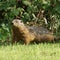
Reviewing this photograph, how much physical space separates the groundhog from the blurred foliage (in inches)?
38.6

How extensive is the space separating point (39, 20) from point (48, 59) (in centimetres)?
434

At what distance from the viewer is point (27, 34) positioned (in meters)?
8.25

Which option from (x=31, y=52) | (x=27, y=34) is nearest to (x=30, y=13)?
(x=27, y=34)

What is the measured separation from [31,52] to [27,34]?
1.53m

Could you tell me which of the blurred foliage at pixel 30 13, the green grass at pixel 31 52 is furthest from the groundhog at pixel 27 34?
the blurred foliage at pixel 30 13

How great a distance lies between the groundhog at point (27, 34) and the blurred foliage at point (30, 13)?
38.6 inches

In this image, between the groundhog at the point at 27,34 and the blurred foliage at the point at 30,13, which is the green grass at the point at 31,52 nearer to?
the groundhog at the point at 27,34

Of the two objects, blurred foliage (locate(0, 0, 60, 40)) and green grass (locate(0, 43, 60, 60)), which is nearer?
green grass (locate(0, 43, 60, 60))

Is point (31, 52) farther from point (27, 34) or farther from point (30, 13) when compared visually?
point (30, 13)

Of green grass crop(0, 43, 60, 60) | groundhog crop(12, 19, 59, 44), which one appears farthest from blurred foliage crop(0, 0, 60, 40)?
green grass crop(0, 43, 60, 60)

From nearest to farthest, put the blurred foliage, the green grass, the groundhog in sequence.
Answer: the green grass → the groundhog → the blurred foliage

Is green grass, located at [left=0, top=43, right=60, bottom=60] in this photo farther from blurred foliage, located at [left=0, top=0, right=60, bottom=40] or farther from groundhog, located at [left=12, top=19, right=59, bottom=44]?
blurred foliage, located at [left=0, top=0, right=60, bottom=40]

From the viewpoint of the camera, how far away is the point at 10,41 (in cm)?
884

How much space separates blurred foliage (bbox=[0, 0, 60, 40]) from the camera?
9.59m
